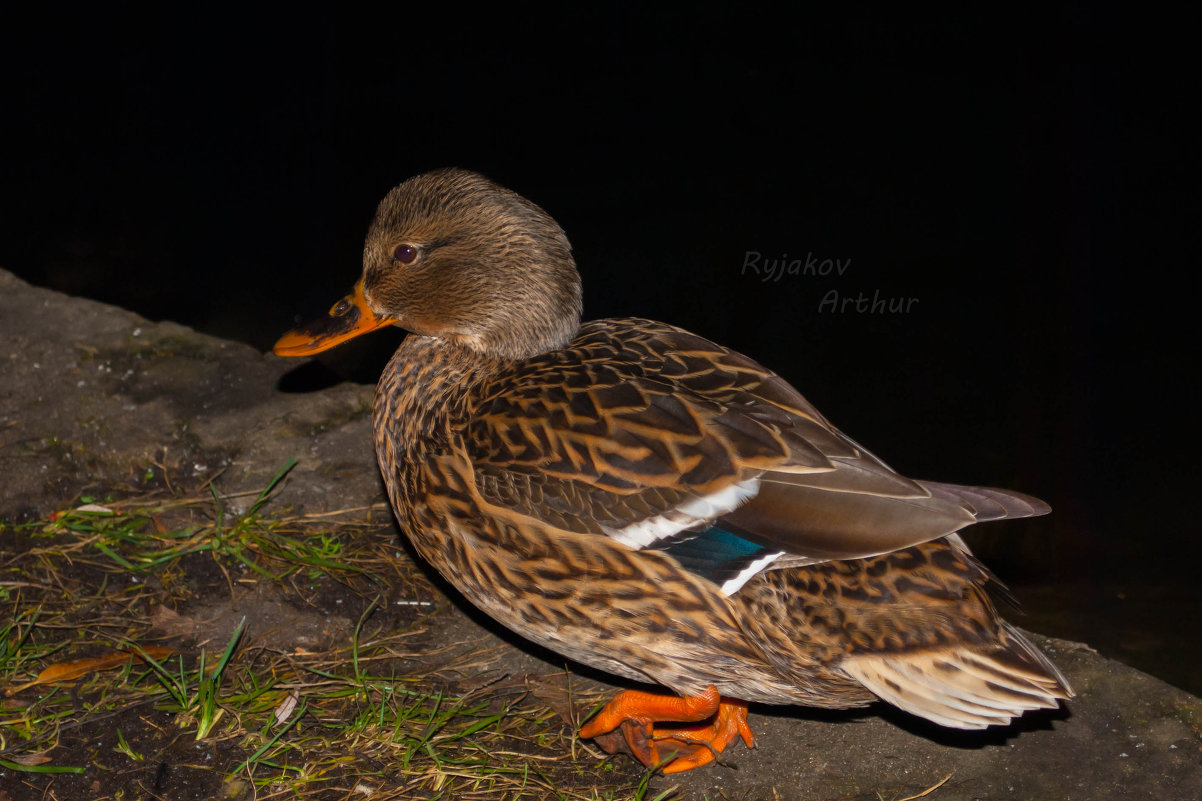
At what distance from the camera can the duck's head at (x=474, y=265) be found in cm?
306

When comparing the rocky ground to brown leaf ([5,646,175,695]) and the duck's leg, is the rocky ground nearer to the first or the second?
the duck's leg

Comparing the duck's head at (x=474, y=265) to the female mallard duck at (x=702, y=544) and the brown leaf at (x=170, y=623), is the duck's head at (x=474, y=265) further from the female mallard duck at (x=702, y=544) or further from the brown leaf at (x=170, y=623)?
the brown leaf at (x=170, y=623)

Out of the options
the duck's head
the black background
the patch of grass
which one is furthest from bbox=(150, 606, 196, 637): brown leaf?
the black background

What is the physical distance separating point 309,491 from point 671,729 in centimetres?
161

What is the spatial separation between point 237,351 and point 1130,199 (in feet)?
11.4

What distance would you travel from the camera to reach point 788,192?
4.09m

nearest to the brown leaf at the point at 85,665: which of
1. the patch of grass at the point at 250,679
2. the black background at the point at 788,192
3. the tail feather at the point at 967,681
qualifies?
the patch of grass at the point at 250,679

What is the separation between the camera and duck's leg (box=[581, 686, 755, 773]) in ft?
9.21

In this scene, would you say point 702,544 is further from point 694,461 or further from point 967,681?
point 967,681

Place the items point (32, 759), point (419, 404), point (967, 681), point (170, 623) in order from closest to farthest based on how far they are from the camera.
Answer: point (967, 681), point (32, 759), point (419, 404), point (170, 623)

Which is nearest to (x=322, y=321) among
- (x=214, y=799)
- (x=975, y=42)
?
(x=214, y=799)

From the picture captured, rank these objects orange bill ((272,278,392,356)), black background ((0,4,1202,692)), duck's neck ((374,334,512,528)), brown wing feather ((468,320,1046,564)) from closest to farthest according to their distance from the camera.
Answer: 1. brown wing feather ((468,320,1046,564))
2. duck's neck ((374,334,512,528))
3. orange bill ((272,278,392,356))
4. black background ((0,4,1202,692))

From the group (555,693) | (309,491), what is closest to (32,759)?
(309,491)

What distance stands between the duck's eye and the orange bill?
0.16m
